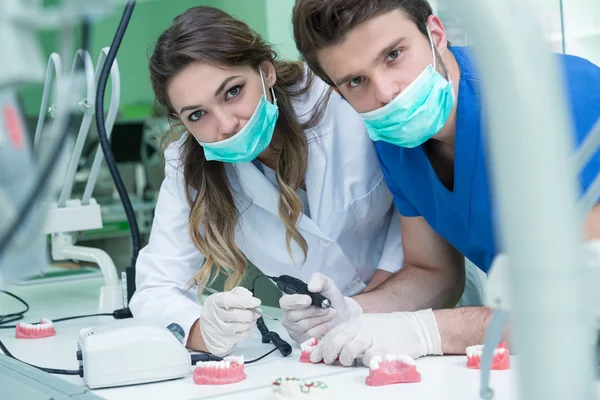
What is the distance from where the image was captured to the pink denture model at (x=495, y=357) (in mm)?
1110

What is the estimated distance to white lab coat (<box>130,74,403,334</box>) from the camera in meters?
1.79

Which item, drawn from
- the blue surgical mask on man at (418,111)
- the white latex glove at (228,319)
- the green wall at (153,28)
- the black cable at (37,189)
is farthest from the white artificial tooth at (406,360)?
the green wall at (153,28)

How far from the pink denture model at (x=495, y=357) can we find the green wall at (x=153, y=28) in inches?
61.8

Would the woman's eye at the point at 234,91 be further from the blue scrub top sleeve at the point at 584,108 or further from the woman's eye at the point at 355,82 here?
the blue scrub top sleeve at the point at 584,108

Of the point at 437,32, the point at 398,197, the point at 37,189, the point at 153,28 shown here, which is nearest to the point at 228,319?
the point at 398,197

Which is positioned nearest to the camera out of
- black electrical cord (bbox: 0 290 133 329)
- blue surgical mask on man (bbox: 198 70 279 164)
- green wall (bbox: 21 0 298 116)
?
blue surgical mask on man (bbox: 198 70 279 164)

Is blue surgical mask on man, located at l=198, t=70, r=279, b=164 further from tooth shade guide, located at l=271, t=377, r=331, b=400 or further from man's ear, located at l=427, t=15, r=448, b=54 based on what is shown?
tooth shade guide, located at l=271, t=377, r=331, b=400

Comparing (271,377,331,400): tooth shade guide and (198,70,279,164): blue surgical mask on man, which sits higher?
(198,70,279,164): blue surgical mask on man

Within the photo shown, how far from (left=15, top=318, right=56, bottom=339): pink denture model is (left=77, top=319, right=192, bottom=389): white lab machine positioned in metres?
0.53

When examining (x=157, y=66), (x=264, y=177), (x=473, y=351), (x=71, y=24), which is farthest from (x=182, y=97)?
(x=71, y=24)

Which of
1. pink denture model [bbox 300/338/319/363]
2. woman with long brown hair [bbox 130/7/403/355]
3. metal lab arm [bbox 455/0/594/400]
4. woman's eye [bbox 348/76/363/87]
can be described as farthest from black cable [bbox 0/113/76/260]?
woman with long brown hair [bbox 130/7/403/355]

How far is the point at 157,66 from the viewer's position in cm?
168

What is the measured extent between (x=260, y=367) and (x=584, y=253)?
3.01 ft

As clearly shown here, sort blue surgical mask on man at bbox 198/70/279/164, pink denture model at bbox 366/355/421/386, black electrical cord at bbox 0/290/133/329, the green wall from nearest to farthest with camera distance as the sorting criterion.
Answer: pink denture model at bbox 366/355/421/386 < blue surgical mask on man at bbox 198/70/279/164 < black electrical cord at bbox 0/290/133/329 < the green wall
